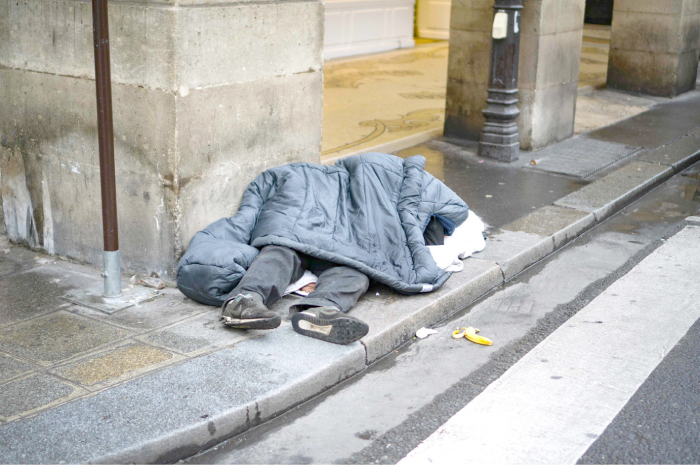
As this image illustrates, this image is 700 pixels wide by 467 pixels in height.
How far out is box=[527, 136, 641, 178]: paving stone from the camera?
7.40 metres

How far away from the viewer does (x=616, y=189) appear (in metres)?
6.70

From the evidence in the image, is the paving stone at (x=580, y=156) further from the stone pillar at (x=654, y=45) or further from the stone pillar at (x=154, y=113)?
the stone pillar at (x=654, y=45)

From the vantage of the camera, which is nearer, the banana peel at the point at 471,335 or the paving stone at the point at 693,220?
the banana peel at the point at 471,335

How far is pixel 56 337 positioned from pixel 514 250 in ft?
9.57

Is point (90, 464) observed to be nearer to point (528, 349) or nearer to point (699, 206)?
point (528, 349)

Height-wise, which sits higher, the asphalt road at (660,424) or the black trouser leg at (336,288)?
the black trouser leg at (336,288)

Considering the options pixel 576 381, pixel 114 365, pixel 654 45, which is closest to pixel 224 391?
pixel 114 365

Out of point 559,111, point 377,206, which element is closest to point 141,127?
point 377,206

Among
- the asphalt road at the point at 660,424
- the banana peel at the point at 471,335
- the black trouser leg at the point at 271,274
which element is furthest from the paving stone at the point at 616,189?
the black trouser leg at the point at 271,274

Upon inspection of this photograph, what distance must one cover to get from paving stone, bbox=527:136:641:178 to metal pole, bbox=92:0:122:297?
15.0 feet

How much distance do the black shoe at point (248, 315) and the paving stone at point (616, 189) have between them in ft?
11.1

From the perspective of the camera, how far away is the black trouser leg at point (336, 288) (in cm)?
392

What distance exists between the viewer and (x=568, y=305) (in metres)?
4.57

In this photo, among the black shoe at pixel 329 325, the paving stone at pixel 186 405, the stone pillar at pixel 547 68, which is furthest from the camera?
the stone pillar at pixel 547 68
